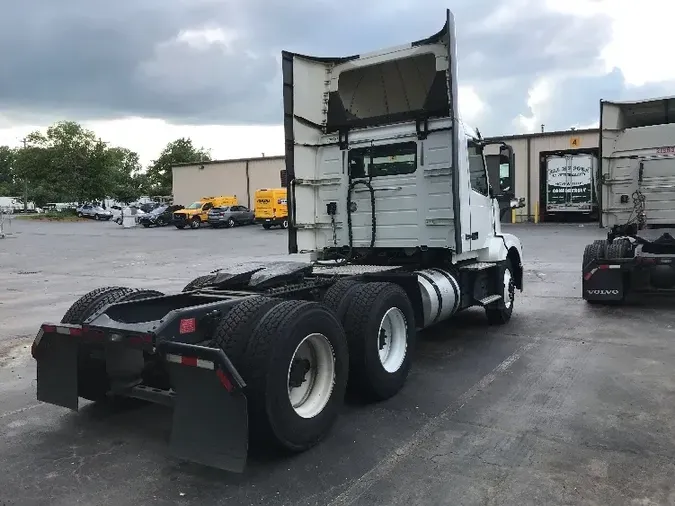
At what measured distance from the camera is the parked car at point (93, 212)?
6094cm

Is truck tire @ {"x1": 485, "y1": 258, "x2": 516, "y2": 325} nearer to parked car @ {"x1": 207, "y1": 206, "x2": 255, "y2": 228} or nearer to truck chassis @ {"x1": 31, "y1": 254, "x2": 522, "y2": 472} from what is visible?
truck chassis @ {"x1": 31, "y1": 254, "x2": 522, "y2": 472}

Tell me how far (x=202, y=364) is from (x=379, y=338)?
204cm

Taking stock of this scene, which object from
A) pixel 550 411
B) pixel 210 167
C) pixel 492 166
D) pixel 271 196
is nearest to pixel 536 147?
pixel 271 196

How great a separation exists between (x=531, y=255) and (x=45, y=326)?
16110 mm

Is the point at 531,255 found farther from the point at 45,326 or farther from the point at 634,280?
the point at 45,326

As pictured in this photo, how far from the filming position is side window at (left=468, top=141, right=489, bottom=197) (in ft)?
24.8

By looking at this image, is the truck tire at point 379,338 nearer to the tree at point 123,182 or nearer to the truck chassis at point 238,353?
the truck chassis at point 238,353

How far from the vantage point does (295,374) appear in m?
4.32

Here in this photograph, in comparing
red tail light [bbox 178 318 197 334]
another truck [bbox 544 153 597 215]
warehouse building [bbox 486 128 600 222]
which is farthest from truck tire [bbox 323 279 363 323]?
warehouse building [bbox 486 128 600 222]

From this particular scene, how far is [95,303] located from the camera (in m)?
4.96

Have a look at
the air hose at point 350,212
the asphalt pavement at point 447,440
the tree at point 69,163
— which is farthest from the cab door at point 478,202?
the tree at point 69,163

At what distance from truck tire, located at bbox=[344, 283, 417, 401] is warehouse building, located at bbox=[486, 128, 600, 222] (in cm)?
3251

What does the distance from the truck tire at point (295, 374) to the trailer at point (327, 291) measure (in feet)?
0.04

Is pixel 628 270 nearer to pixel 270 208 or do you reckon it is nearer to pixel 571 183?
pixel 571 183
